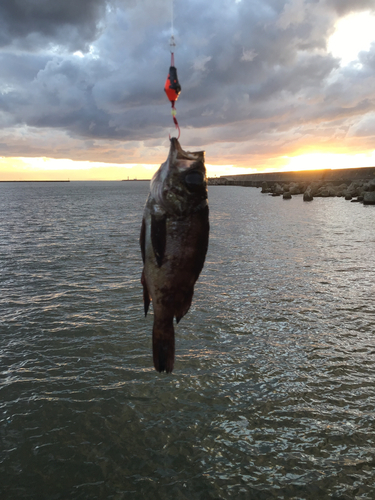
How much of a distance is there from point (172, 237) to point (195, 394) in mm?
5766

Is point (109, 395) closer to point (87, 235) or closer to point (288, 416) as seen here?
point (288, 416)

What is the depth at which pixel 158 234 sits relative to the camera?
2.73 meters

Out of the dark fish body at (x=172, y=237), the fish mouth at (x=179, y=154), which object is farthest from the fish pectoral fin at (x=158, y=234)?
the fish mouth at (x=179, y=154)

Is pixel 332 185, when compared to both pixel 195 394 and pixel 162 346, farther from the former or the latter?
pixel 162 346

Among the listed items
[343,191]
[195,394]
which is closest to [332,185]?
[343,191]

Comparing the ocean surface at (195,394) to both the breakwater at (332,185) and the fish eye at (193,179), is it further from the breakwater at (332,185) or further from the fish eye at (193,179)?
the breakwater at (332,185)

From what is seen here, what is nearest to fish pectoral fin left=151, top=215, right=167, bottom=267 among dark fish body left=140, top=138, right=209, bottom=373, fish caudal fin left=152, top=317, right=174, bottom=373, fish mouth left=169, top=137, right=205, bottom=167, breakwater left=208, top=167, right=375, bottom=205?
dark fish body left=140, top=138, right=209, bottom=373

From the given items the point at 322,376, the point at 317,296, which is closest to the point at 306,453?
the point at 322,376

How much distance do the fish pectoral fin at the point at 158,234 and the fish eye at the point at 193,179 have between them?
0.34m

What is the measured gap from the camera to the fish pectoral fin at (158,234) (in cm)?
269

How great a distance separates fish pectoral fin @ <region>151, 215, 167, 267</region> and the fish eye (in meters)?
0.34

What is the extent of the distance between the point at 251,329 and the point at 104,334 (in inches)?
180

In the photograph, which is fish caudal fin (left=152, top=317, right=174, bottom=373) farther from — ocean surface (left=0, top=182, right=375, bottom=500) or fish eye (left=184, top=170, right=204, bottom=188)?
ocean surface (left=0, top=182, right=375, bottom=500)

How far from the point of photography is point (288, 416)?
680 centimetres
